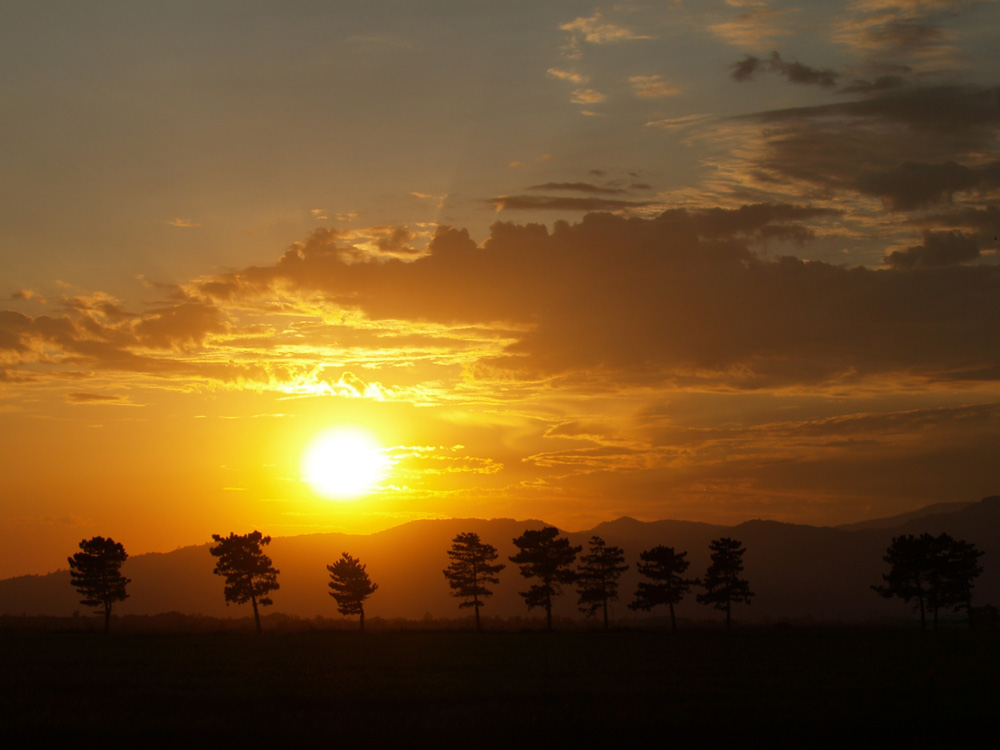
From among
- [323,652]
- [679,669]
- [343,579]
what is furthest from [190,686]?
[343,579]

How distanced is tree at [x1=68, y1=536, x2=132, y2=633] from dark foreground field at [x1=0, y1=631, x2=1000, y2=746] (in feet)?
100

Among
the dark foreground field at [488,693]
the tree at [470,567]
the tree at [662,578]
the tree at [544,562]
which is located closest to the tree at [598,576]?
the tree at [544,562]

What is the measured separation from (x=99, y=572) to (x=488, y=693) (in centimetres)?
6930

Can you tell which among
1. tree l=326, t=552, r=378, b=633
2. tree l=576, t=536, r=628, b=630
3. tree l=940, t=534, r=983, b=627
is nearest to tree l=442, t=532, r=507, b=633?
tree l=326, t=552, r=378, b=633

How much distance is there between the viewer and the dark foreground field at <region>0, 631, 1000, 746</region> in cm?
2600

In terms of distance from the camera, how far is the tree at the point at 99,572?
87.9 metres

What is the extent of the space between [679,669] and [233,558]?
58.4m

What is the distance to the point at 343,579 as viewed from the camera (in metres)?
96.0

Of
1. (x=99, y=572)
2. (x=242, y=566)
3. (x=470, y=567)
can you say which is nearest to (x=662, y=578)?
(x=470, y=567)

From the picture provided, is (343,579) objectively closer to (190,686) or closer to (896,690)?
(190,686)

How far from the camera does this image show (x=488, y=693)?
33938mm

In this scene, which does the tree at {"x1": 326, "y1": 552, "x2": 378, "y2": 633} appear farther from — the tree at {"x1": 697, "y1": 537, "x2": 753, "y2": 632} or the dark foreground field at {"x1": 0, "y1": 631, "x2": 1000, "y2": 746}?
the tree at {"x1": 697, "y1": 537, "x2": 753, "y2": 632}

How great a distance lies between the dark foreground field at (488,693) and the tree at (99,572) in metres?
30.6

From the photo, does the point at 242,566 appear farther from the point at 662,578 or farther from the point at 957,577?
the point at 957,577
